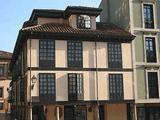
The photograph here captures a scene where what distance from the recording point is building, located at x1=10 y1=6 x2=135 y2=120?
27344mm

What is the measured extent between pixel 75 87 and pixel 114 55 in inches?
187

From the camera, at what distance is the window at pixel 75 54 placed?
28438mm

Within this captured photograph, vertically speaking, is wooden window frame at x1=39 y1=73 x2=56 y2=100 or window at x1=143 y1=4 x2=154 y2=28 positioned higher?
window at x1=143 y1=4 x2=154 y2=28

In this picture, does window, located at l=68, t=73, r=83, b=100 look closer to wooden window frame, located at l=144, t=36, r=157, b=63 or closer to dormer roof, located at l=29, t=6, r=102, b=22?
dormer roof, located at l=29, t=6, r=102, b=22

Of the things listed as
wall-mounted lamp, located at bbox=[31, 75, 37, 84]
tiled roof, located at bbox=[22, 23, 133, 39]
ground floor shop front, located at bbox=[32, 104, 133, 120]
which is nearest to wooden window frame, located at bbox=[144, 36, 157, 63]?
tiled roof, located at bbox=[22, 23, 133, 39]

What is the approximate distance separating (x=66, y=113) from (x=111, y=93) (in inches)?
178

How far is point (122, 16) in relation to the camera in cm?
3359

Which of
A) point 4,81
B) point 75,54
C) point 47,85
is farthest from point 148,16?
point 4,81

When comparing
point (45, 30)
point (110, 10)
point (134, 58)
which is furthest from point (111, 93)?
point (110, 10)

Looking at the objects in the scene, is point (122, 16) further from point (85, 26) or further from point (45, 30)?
point (45, 30)

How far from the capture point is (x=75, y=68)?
28.5m

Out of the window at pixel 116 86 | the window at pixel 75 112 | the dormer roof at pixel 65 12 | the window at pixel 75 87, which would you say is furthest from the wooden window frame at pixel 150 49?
the window at pixel 75 112

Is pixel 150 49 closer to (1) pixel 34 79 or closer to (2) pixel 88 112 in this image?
(2) pixel 88 112

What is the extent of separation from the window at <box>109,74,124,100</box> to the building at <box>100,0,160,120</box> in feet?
5.26
